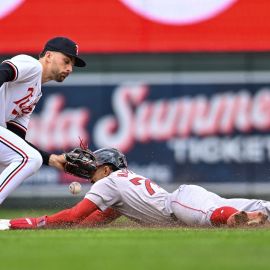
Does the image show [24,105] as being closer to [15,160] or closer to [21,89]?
[21,89]

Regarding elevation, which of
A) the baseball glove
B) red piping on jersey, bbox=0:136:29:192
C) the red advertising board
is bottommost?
the baseball glove

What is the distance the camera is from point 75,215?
7387 millimetres

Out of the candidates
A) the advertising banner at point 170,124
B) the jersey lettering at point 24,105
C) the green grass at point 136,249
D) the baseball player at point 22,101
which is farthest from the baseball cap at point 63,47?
the advertising banner at point 170,124

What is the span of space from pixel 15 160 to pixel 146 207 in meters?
1.09

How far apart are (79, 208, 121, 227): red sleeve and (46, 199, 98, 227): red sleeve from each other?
251 mm

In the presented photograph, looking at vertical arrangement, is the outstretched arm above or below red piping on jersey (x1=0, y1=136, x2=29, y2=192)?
below

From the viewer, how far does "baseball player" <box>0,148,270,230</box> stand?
7289 millimetres

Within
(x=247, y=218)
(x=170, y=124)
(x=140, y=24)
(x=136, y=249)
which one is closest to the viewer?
(x=136, y=249)

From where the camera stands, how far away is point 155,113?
12812mm

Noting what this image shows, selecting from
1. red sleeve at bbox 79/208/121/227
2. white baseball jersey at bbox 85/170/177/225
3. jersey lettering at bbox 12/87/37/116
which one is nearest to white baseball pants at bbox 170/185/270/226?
white baseball jersey at bbox 85/170/177/225

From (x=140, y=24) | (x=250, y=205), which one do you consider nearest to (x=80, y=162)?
(x=250, y=205)

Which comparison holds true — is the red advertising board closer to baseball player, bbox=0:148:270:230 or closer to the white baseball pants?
baseball player, bbox=0:148:270:230

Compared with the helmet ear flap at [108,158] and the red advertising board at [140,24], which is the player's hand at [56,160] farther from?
the red advertising board at [140,24]

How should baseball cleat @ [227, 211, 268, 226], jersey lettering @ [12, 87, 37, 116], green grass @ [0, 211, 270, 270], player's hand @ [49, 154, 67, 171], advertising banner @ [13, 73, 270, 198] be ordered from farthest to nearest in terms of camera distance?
advertising banner @ [13, 73, 270, 198]
player's hand @ [49, 154, 67, 171]
jersey lettering @ [12, 87, 37, 116]
baseball cleat @ [227, 211, 268, 226]
green grass @ [0, 211, 270, 270]
